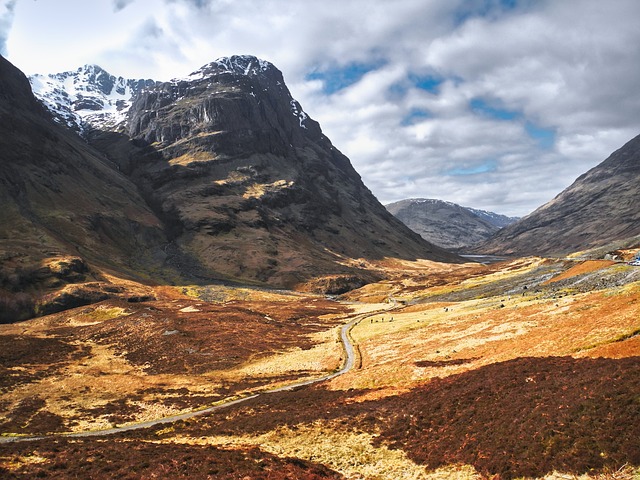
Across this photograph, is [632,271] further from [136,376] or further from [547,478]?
[136,376]

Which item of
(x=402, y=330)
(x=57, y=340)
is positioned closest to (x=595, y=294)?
(x=402, y=330)

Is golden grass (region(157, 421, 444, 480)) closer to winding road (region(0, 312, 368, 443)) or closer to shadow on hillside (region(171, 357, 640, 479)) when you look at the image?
shadow on hillside (region(171, 357, 640, 479))

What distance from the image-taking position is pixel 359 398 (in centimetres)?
3688

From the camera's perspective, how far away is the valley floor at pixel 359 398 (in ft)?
68.7

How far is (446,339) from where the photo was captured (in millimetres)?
56188

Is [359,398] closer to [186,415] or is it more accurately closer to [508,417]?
[508,417]

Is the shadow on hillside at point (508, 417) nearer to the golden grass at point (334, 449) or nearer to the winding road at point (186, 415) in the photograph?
the golden grass at point (334, 449)

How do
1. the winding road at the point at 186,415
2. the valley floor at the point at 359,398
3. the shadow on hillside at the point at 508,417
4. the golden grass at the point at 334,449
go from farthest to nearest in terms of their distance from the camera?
the winding road at the point at 186,415 → the golden grass at the point at 334,449 → the valley floor at the point at 359,398 → the shadow on hillside at the point at 508,417

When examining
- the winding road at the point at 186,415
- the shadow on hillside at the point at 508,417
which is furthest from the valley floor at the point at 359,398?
the winding road at the point at 186,415

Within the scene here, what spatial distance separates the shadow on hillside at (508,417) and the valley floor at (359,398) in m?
0.11

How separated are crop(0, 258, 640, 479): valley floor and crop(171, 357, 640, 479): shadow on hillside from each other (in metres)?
0.11

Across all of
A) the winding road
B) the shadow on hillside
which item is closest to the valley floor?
the shadow on hillside

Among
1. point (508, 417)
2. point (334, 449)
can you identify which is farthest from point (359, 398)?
point (508, 417)

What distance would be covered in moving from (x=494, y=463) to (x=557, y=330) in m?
27.4
